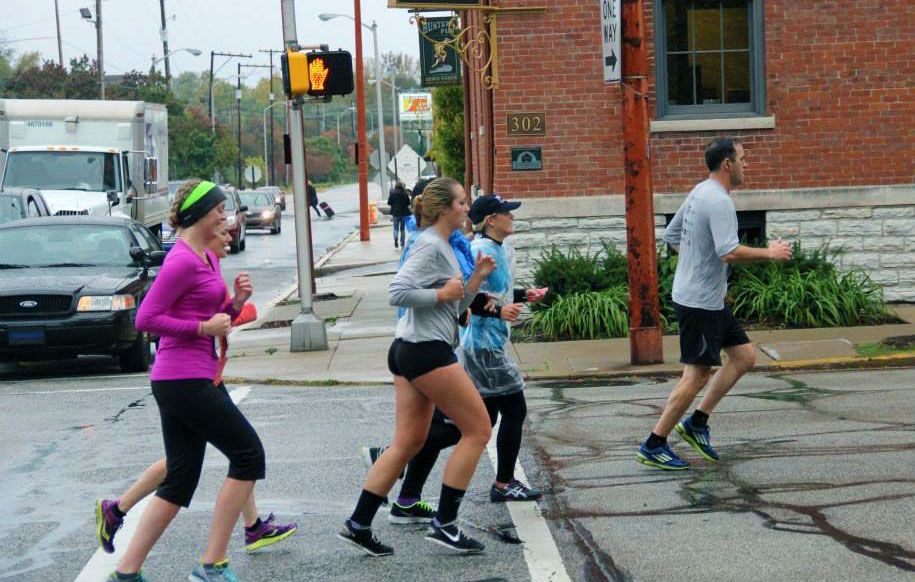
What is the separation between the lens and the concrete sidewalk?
1280 centimetres

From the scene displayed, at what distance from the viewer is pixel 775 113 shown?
16.4m

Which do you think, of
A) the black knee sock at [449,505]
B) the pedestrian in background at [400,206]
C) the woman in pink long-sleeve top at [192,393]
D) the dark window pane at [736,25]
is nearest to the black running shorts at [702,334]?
the black knee sock at [449,505]

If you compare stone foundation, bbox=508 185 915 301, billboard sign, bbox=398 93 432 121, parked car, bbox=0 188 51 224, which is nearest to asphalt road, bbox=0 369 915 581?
stone foundation, bbox=508 185 915 301

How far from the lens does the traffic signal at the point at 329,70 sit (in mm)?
15164

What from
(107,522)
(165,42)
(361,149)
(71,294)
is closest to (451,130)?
(361,149)

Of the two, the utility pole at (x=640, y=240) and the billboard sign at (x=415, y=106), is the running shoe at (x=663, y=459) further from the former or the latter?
the billboard sign at (x=415, y=106)

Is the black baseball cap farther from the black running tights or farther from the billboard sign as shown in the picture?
the billboard sign

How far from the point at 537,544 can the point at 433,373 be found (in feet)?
3.25

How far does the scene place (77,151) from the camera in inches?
1098

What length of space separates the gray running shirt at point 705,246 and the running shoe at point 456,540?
7.75 ft

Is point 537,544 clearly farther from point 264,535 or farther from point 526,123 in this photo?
point 526,123

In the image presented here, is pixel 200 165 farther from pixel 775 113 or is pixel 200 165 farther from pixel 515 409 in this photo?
pixel 515 409

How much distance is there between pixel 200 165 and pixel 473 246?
75.5 meters

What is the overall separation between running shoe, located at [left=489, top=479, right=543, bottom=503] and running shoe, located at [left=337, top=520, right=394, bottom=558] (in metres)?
1.08
